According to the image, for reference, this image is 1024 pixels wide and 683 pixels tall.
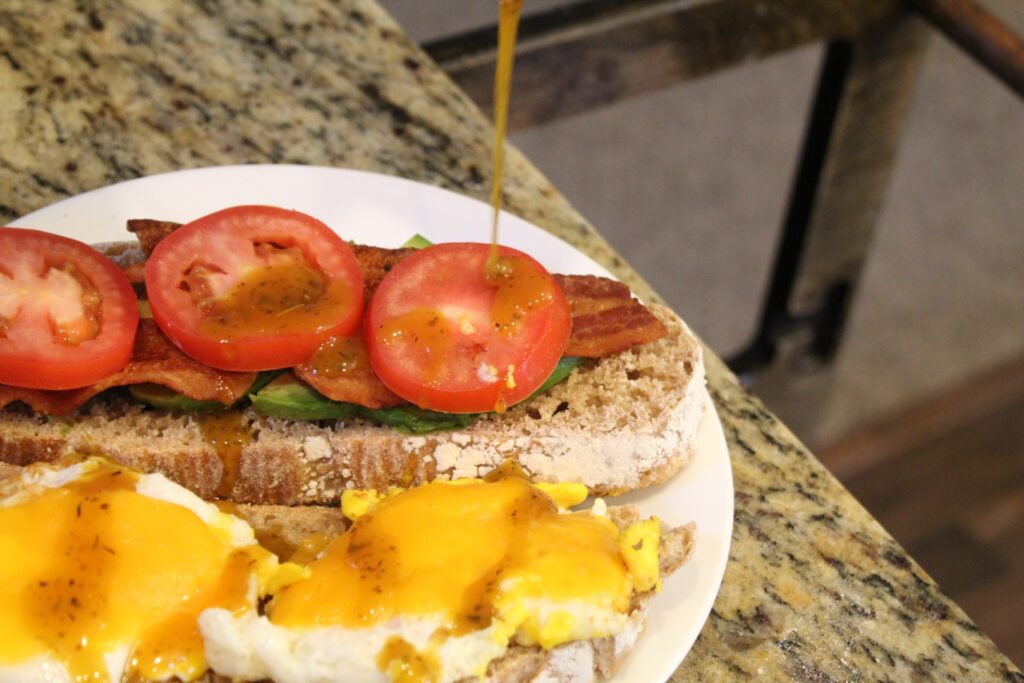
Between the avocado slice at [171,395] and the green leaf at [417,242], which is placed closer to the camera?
the avocado slice at [171,395]

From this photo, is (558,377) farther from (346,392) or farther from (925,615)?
(925,615)

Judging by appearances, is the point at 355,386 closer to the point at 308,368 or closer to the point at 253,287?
the point at 308,368

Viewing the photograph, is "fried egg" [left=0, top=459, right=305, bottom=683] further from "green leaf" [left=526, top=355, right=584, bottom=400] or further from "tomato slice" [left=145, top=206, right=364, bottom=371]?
"green leaf" [left=526, top=355, right=584, bottom=400]

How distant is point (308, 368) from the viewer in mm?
1847

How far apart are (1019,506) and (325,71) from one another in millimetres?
3546

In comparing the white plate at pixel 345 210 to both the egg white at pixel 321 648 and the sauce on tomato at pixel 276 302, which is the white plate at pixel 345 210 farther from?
the egg white at pixel 321 648

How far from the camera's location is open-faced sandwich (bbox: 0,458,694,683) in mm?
1483

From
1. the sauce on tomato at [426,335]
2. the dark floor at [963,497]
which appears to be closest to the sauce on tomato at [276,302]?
the sauce on tomato at [426,335]

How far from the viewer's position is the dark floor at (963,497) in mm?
4312

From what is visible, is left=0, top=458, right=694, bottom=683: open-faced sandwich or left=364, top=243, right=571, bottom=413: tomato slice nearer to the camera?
left=0, top=458, right=694, bottom=683: open-faced sandwich

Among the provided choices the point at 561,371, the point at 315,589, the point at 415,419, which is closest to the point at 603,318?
the point at 561,371

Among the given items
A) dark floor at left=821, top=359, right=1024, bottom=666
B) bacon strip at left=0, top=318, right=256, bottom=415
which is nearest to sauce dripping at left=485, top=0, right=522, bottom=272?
bacon strip at left=0, top=318, right=256, bottom=415

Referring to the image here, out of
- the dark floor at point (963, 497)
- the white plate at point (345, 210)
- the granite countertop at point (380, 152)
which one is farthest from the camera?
the dark floor at point (963, 497)

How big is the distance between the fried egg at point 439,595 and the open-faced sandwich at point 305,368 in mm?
253
